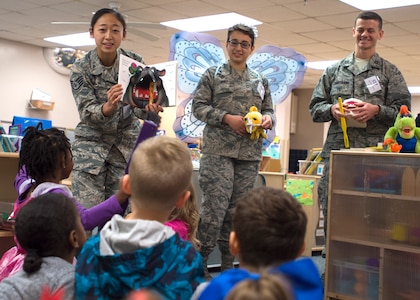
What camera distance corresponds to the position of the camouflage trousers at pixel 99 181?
233 cm

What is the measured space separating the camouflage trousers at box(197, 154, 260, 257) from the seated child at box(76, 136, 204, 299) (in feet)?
4.63

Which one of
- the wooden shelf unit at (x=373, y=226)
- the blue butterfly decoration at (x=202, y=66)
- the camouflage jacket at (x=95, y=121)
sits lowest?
the wooden shelf unit at (x=373, y=226)

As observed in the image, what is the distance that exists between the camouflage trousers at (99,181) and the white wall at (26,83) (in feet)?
22.3

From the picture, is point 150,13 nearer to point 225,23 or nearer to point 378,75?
point 225,23

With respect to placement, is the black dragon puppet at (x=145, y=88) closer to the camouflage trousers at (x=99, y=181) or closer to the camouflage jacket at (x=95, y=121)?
the camouflage jacket at (x=95, y=121)

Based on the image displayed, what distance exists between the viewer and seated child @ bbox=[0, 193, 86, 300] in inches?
50.1

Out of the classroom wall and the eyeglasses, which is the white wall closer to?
the classroom wall

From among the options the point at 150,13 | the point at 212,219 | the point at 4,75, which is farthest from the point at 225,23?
the point at 212,219

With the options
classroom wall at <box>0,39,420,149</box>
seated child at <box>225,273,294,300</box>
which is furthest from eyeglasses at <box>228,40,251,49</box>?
classroom wall at <box>0,39,420,149</box>

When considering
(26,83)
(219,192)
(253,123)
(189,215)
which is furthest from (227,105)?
(26,83)

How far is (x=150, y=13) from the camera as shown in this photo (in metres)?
6.80

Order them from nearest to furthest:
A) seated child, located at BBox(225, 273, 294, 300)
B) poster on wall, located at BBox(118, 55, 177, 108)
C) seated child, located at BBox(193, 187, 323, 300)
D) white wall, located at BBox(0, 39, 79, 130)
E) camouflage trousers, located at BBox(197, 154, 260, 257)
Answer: seated child, located at BBox(225, 273, 294, 300), seated child, located at BBox(193, 187, 323, 300), poster on wall, located at BBox(118, 55, 177, 108), camouflage trousers, located at BBox(197, 154, 260, 257), white wall, located at BBox(0, 39, 79, 130)

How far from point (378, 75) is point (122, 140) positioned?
148 centimetres

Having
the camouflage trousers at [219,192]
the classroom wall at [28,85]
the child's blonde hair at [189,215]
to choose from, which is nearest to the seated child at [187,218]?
the child's blonde hair at [189,215]
